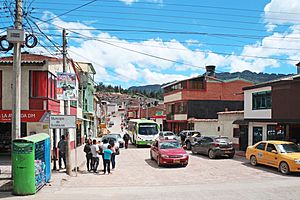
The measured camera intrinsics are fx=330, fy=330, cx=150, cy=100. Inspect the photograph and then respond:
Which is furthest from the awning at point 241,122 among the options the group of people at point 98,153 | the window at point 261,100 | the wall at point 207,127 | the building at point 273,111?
the group of people at point 98,153

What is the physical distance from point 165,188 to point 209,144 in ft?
37.0

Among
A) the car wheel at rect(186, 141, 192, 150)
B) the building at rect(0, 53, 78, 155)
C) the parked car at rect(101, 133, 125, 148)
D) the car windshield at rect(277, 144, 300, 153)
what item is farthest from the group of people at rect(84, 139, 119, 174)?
the car wheel at rect(186, 141, 192, 150)

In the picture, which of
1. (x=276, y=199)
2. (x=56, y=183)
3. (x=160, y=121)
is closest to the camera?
(x=276, y=199)

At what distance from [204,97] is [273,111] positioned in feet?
83.7

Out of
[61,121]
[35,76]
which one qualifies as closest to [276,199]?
[61,121]

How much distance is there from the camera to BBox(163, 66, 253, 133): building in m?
48.0

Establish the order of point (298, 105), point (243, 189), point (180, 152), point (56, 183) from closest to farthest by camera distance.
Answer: point (243, 189)
point (56, 183)
point (180, 152)
point (298, 105)

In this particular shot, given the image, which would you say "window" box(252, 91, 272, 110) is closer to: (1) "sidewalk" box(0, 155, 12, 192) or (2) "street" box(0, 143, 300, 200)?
(2) "street" box(0, 143, 300, 200)

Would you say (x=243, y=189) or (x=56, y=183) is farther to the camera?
(x=56, y=183)

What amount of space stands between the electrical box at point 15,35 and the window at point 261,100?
57.2 feet

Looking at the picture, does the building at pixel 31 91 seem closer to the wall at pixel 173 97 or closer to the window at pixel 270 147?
the window at pixel 270 147

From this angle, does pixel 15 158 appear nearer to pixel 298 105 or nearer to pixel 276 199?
pixel 276 199

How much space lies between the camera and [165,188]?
1273 cm

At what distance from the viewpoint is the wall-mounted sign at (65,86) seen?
1593 cm
